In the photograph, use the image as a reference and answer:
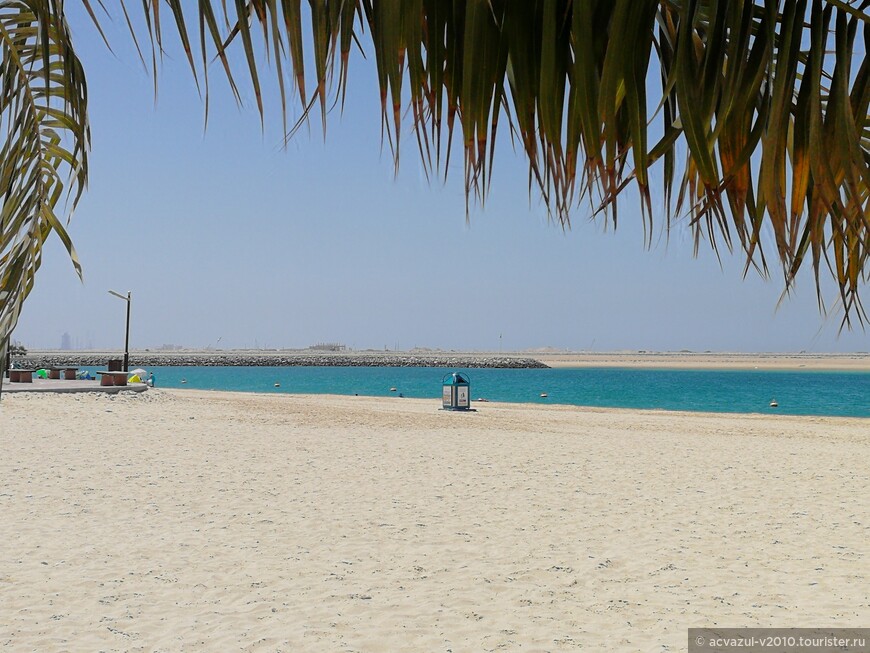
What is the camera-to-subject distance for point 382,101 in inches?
32.3

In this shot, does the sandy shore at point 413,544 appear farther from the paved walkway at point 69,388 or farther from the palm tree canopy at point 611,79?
the paved walkway at point 69,388

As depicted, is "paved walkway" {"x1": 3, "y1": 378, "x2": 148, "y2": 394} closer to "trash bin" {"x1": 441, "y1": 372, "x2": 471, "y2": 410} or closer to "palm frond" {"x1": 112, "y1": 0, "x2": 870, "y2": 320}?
"trash bin" {"x1": 441, "y1": 372, "x2": 471, "y2": 410}

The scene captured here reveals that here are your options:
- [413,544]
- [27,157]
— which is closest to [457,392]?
[413,544]

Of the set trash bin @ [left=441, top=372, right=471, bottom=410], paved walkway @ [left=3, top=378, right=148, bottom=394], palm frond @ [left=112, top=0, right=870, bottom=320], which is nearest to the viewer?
palm frond @ [left=112, top=0, right=870, bottom=320]

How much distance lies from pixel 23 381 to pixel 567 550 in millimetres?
20973

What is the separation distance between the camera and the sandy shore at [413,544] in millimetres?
4258

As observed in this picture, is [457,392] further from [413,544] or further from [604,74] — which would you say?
[604,74]

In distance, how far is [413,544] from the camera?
5.97 meters

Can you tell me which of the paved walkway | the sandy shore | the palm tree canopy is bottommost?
the sandy shore

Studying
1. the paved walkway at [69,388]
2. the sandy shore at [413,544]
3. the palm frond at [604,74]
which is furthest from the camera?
the paved walkway at [69,388]

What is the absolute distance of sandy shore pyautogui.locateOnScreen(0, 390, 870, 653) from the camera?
426cm

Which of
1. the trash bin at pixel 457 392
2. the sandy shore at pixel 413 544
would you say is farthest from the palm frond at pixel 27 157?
the trash bin at pixel 457 392

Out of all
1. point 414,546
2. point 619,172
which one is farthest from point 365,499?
point 619,172

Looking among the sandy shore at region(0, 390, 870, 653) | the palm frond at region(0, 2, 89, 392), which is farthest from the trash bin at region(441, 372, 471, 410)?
the palm frond at region(0, 2, 89, 392)
